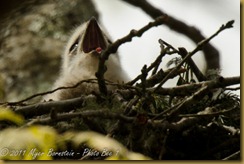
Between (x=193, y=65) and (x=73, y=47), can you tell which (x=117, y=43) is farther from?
(x=73, y=47)

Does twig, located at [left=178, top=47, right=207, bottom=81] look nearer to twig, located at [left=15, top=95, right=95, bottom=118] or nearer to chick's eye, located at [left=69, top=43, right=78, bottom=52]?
twig, located at [left=15, top=95, right=95, bottom=118]

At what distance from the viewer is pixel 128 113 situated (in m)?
2.10

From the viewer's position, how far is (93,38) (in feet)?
11.5

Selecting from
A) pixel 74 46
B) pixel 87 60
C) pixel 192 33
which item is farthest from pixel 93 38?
pixel 192 33

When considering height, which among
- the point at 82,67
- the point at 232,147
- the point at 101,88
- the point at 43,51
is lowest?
the point at 232,147

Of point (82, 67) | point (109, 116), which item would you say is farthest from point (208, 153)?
point (82, 67)

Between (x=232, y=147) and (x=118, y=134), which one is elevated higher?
(x=118, y=134)

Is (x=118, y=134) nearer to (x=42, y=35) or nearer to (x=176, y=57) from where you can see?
(x=176, y=57)

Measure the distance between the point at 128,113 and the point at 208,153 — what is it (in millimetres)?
366


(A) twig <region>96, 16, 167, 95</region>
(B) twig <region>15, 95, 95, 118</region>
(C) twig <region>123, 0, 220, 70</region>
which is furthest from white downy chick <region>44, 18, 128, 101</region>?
(A) twig <region>96, 16, 167, 95</region>

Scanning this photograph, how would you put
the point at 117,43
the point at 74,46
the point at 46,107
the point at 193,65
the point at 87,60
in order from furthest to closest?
1. the point at 74,46
2. the point at 87,60
3. the point at 193,65
4. the point at 46,107
5. the point at 117,43

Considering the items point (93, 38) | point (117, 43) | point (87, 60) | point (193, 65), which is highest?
point (93, 38)

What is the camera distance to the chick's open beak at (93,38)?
3479 millimetres

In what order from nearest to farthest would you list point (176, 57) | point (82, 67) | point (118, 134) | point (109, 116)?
point (109, 116) → point (118, 134) → point (176, 57) → point (82, 67)
